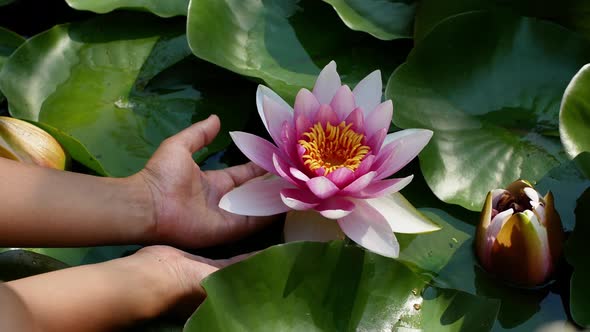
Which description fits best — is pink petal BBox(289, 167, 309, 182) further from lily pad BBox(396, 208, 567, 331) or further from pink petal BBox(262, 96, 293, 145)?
lily pad BBox(396, 208, 567, 331)

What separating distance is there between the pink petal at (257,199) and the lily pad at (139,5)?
1.67 feet

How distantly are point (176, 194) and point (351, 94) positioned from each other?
0.34 meters

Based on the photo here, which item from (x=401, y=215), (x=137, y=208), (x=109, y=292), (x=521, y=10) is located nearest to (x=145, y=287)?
(x=109, y=292)

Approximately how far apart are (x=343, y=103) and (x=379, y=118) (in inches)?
2.5

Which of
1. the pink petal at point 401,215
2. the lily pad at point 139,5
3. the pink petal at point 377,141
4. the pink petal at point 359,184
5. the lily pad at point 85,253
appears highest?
the lily pad at point 139,5

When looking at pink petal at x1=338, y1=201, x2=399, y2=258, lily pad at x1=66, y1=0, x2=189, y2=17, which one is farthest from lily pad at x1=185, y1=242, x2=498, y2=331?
lily pad at x1=66, y1=0, x2=189, y2=17

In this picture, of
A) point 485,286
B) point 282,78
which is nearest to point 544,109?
point 485,286

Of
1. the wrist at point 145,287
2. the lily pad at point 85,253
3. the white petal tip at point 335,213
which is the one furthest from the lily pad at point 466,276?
the lily pad at point 85,253

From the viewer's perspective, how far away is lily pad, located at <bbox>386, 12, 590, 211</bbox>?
1104 mm

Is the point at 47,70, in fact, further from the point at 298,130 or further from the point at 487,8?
the point at 487,8

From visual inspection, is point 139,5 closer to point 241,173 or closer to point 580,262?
point 241,173

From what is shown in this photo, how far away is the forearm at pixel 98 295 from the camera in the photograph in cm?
93

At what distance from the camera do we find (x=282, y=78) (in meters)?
1.27

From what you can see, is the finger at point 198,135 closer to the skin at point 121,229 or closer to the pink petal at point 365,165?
the skin at point 121,229
